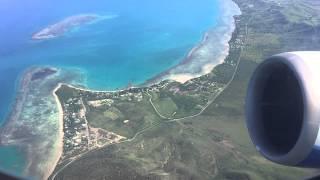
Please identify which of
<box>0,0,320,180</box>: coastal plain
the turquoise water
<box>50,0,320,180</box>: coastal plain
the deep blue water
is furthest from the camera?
the deep blue water

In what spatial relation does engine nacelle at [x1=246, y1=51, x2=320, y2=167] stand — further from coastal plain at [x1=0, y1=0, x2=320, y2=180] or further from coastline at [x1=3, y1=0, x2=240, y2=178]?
coastline at [x1=3, y1=0, x2=240, y2=178]

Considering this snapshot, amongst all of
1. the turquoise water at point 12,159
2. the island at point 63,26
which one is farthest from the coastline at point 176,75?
the island at point 63,26

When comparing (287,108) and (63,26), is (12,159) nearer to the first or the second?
(63,26)

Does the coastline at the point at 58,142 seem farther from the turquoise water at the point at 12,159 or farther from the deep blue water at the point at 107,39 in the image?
the deep blue water at the point at 107,39

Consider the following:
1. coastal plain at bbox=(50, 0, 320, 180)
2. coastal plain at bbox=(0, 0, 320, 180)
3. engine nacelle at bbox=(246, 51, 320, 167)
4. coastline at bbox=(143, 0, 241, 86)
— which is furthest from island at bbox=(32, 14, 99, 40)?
engine nacelle at bbox=(246, 51, 320, 167)

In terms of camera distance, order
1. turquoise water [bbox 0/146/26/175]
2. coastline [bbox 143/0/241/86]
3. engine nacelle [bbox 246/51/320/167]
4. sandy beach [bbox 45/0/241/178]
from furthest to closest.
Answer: coastline [bbox 143/0/241/86] < sandy beach [bbox 45/0/241/178] < turquoise water [bbox 0/146/26/175] < engine nacelle [bbox 246/51/320/167]

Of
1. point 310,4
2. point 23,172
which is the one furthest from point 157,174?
point 310,4
